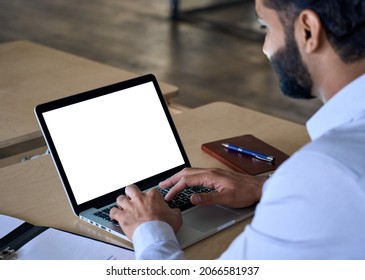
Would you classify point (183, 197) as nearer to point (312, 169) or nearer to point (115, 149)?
point (115, 149)

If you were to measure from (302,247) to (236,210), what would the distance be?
1.96ft

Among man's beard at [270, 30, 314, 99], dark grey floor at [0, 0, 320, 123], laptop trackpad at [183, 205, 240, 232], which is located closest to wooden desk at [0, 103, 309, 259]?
laptop trackpad at [183, 205, 240, 232]

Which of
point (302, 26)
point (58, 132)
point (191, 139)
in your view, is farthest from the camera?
point (191, 139)

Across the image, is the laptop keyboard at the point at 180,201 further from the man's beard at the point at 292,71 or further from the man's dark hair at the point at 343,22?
the man's dark hair at the point at 343,22

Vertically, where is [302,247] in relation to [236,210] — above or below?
above

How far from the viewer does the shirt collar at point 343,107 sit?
1.18 metres

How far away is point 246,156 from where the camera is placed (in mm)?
1969

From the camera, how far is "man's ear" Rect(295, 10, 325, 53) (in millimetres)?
1208

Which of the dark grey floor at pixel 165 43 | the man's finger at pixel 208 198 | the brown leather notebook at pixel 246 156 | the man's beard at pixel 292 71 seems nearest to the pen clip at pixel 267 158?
the brown leather notebook at pixel 246 156

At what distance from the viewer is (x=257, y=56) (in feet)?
19.0

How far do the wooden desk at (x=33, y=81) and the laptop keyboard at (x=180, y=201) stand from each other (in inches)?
22.9

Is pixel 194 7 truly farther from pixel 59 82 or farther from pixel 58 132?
pixel 58 132
